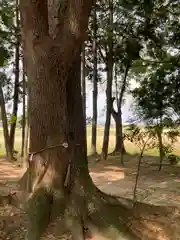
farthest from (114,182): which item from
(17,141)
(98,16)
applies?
(17,141)

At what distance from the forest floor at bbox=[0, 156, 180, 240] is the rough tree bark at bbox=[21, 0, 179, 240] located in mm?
261

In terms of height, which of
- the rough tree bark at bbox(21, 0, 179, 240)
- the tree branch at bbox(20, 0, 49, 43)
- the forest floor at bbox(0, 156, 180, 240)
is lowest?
the forest floor at bbox(0, 156, 180, 240)

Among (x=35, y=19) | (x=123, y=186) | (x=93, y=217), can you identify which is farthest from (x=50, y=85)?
(x=123, y=186)

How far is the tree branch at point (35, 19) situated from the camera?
2.92m

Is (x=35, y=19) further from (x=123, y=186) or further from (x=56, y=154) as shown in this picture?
(x=123, y=186)

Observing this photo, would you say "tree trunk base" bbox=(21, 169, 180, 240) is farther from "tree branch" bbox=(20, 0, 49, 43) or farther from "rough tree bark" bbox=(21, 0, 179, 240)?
"tree branch" bbox=(20, 0, 49, 43)

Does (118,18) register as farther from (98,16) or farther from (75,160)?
(75,160)

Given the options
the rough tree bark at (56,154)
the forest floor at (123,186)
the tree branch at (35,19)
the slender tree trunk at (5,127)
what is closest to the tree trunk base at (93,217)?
the rough tree bark at (56,154)

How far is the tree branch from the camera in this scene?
2.92 meters

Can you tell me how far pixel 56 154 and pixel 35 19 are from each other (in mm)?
1285

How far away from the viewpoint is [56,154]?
2984mm

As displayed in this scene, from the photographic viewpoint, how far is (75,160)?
3.08 metres

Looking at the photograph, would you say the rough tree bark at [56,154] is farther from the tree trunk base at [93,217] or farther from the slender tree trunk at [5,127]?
the slender tree trunk at [5,127]

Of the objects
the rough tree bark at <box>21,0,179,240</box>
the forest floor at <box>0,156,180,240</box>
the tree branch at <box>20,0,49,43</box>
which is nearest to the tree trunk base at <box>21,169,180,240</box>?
the rough tree bark at <box>21,0,179,240</box>
